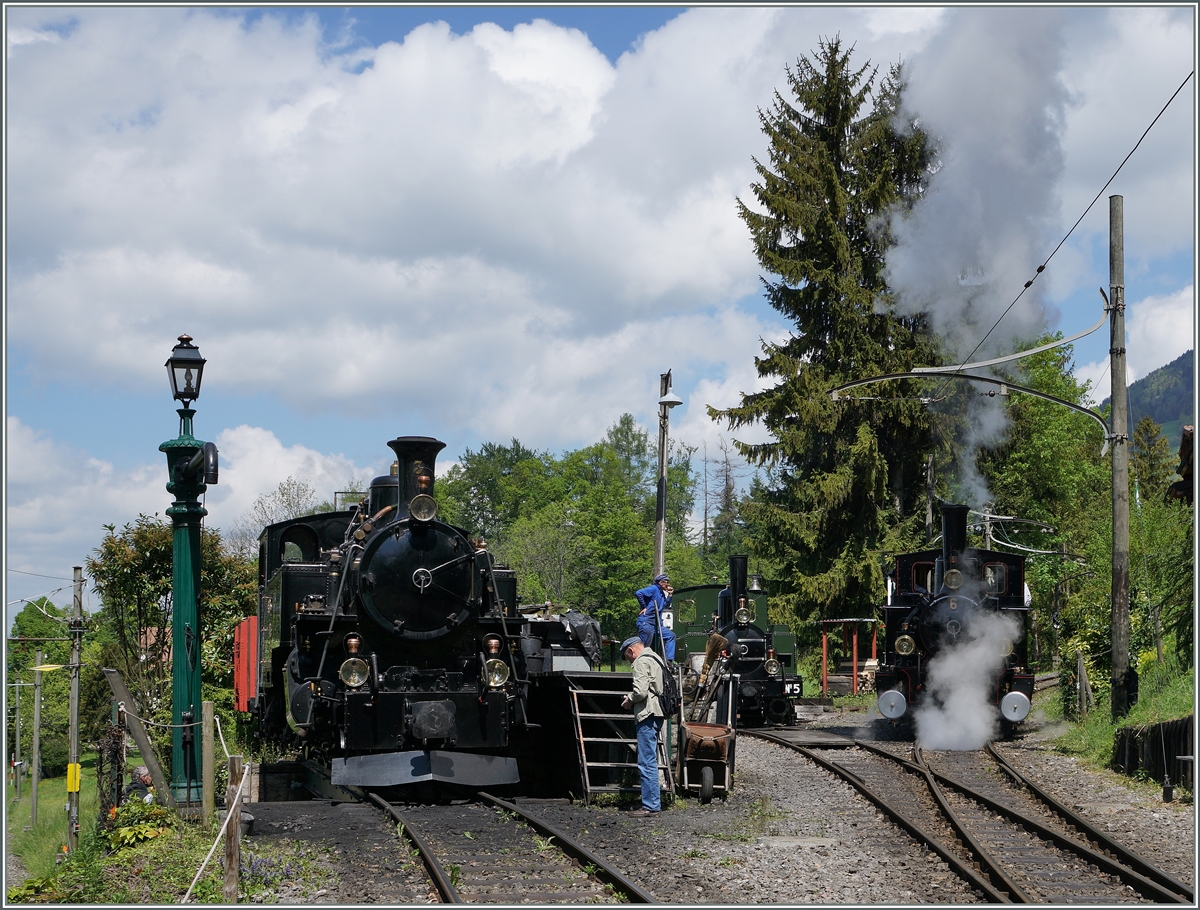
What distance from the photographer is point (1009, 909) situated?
673 cm

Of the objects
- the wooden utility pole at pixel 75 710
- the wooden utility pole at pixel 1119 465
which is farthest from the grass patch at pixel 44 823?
the wooden utility pole at pixel 1119 465

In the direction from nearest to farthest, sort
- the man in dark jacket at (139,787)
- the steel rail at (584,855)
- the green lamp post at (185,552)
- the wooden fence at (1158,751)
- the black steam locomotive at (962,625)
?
the steel rail at (584,855) < the green lamp post at (185,552) < the man in dark jacket at (139,787) < the wooden fence at (1158,751) < the black steam locomotive at (962,625)

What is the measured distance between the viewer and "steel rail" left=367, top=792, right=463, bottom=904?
7117 millimetres

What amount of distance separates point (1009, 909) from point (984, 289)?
2278 centimetres

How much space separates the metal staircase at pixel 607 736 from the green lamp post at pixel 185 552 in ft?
11.4

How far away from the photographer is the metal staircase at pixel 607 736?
1123 centimetres

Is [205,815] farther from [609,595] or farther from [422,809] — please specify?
[609,595]

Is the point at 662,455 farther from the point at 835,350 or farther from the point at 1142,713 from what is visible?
the point at 835,350

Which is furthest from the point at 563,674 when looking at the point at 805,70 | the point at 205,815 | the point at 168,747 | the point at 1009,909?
the point at 805,70

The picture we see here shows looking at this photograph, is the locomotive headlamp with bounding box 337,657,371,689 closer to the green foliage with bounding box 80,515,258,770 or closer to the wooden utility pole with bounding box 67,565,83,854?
the green foliage with bounding box 80,515,258,770

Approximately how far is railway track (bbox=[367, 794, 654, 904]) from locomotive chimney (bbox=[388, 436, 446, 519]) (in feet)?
10.5

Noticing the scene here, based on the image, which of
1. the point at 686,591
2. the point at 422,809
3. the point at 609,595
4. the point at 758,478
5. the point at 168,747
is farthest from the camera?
the point at 758,478

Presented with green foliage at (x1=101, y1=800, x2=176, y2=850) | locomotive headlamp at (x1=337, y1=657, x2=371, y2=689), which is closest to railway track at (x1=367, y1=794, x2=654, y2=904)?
locomotive headlamp at (x1=337, y1=657, x2=371, y2=689)

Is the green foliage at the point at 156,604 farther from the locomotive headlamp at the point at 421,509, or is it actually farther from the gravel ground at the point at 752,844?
the gravel ground at the point at 752,844
